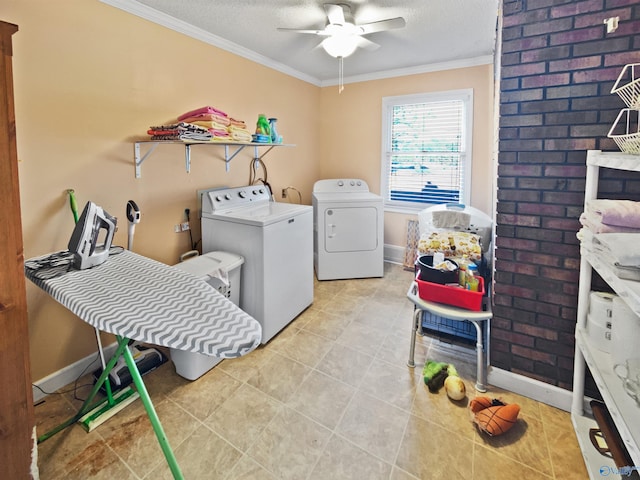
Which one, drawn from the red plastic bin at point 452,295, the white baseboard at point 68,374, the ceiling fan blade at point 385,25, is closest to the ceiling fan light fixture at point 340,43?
the ceiling fan blade at point 385,25

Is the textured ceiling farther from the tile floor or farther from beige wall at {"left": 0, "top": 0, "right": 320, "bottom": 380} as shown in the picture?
the tile floor

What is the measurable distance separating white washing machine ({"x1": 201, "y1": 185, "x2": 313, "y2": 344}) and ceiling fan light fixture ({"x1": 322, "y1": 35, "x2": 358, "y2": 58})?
1.20m

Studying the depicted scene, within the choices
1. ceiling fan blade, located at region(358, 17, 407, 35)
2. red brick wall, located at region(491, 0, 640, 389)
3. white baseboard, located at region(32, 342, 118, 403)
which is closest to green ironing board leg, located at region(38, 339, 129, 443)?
white baseboard, located at region(32, 342, 118, 403)

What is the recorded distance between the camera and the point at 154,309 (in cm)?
109

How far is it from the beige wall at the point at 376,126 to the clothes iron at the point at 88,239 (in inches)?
115

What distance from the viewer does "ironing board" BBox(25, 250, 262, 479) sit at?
0.94 meters

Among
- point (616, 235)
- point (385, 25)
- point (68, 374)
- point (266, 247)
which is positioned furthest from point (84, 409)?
point (385, 25)

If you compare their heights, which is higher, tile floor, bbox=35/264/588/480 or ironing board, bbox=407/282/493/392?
ironing board, bbox=407/282/493/392

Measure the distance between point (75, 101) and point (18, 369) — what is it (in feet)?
5.07

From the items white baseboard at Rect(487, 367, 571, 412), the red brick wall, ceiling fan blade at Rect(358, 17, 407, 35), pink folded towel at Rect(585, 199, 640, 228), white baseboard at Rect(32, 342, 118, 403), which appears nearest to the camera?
pink folded towel at Rect(585, 199, 640, 228)

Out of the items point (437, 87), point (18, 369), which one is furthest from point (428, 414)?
point (437, 87)

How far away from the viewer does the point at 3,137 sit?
106cm

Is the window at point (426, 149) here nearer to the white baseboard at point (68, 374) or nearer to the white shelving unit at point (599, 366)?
the white shelving unit at point (599, 366)

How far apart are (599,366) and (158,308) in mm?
1708
